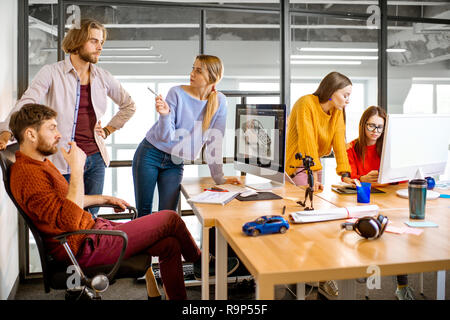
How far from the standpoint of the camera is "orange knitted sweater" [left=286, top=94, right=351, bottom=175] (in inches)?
108

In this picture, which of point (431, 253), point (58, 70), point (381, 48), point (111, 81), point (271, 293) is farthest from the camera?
point (381, 48)

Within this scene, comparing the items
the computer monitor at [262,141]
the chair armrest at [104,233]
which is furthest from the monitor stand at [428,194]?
the chair armrest at [104,233]

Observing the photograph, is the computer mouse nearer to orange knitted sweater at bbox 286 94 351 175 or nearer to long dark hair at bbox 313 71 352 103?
orange knitted sweater at bbox 286 94 351 175

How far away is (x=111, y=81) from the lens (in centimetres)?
290

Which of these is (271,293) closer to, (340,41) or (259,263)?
(259,263)

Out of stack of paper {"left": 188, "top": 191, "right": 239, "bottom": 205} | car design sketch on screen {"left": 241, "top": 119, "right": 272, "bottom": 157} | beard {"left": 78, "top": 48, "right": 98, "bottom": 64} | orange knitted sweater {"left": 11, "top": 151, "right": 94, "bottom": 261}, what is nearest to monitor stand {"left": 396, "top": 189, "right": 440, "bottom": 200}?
car design sketch on screen {"left": 241, "top": 119, "right": 272, "bottom": 157}

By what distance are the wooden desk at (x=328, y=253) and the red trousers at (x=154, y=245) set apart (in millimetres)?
424

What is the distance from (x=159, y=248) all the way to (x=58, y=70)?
4.01 feet

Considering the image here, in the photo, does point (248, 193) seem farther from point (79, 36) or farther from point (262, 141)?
point (79, 36)

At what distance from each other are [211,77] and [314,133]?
716 mm

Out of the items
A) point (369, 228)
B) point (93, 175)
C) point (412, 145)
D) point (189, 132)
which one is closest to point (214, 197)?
point (189, 132)

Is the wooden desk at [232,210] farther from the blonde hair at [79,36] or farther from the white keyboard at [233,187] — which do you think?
the blonde hair at [79,36]

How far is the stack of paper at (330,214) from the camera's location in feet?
6.16

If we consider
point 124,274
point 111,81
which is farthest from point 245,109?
point 124,274
